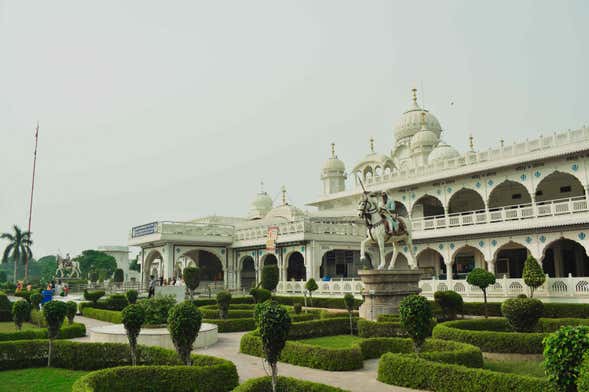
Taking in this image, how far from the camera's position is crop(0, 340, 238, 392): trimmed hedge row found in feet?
29.4

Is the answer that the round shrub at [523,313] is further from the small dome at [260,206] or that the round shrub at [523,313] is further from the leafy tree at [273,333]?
the small dome at [260,206]

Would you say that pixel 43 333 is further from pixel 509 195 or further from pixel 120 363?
pixel 509 195

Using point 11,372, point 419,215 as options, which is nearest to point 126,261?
point 419,215

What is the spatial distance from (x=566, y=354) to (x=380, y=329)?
1001 centimetres

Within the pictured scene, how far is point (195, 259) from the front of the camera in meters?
43.6

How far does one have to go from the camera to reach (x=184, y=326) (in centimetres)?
950

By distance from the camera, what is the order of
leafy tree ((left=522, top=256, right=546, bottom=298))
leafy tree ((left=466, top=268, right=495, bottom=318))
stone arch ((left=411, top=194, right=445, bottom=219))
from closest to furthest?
1. leafy tree ((left=466, top=268, right=495, bottom=318))
2. leafy tree ((left=522, top=256, right=546, bottom=298))
3. stone arch ((left=411, top=194, right=445, bottom=219))

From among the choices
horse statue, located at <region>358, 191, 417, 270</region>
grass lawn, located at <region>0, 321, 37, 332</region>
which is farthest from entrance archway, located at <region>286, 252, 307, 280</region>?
grass lawn, located at <region>0, 321, 37, 332</region>

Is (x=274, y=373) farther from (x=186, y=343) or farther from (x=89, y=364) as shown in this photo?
(x=89, y=364)

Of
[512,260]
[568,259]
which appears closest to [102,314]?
[512,260]

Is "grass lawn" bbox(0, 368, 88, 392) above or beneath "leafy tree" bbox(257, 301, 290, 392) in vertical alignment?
beneath

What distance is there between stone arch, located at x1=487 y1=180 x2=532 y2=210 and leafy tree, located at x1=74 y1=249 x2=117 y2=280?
199 feet

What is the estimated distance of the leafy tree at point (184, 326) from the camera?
9500mm

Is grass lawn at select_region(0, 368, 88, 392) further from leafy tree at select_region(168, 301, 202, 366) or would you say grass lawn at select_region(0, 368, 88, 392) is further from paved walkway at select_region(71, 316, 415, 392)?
paved walkway at select_region(71, 316, 415, 392)
